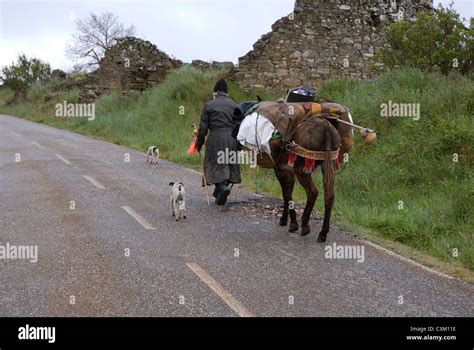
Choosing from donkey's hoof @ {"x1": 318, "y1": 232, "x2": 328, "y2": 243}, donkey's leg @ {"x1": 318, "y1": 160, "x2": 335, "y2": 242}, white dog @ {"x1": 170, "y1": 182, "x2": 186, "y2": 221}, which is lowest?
donkey's hoof @ {"x1": 318, "y1": 232, "x2": 328, "y2": 243}

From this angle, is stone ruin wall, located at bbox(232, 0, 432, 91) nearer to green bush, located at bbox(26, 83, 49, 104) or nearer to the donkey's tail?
the donkey's tail

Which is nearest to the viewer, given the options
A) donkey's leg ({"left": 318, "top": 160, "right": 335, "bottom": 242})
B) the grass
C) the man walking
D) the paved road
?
the paved road

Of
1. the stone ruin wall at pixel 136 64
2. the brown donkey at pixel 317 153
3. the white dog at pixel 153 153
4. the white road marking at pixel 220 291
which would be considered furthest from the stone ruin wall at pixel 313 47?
the white road marking at pixel 220 291

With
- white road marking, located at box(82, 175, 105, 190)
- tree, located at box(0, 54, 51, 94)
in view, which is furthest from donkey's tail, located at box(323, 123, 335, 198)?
tree, located at box(0, 54, 51, 94)

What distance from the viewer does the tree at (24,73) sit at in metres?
50.5

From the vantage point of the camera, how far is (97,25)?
57.0m

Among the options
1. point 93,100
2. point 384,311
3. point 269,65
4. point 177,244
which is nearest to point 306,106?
point 177,244

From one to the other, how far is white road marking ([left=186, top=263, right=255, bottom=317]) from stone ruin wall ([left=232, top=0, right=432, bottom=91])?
50.8 ft

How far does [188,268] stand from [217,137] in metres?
4.28

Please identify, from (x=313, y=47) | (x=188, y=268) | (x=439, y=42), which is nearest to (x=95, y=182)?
(x=188, y=268)

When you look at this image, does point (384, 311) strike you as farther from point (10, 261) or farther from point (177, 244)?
point (10, 261)

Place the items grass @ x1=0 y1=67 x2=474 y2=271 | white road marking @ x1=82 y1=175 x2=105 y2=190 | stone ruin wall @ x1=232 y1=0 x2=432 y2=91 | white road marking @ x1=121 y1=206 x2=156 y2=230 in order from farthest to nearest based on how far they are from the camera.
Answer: stone ruin wall @ x1=232 y1=0 x2=432 y2=91 → white road marking @ x1=82 y1=175 x2=105 y2=190 → white road marking @ x1=121 y1=206 x2=156 y2=230 → grass @ x1=0 y1=67 x2=474 y2=271

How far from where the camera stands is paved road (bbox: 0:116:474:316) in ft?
17.8
